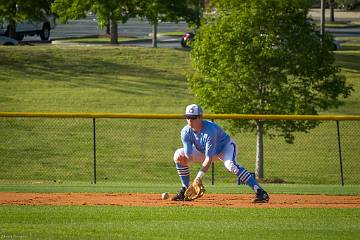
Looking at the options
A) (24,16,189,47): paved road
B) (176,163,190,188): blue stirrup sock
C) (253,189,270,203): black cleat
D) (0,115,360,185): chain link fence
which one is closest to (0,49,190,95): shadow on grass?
(0,115,360,185): chain link fence

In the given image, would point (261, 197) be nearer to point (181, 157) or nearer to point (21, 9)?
point (181, 157)

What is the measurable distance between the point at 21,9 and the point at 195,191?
2915cm

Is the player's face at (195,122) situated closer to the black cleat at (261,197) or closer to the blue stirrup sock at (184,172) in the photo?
the blue stirrup sock at (184,172)

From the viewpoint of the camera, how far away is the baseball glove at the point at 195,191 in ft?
48.1

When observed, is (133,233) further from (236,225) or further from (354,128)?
(354,128)

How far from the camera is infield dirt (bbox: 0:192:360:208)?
15.2 meters

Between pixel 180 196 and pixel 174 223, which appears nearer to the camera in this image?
pixel 174 223

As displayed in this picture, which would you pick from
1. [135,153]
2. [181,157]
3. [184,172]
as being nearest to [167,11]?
[135,153]

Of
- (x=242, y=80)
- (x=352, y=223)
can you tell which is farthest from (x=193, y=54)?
(x=352, y=223)

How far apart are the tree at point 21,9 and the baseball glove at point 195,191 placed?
2760 cm

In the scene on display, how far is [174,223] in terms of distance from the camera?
1284cm

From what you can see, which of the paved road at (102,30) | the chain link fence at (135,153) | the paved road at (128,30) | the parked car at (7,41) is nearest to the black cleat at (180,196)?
the chain link fence at (135,153)

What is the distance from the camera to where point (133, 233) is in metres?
12.0

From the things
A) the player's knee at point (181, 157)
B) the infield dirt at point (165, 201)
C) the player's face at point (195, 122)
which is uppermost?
the player's face at point (195, 122)
